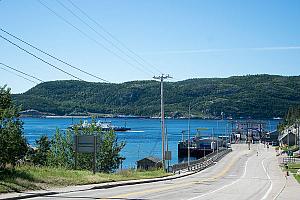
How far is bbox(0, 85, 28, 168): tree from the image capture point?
A: 77.4 ft

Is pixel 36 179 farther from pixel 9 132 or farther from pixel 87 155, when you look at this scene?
pixel 87 155

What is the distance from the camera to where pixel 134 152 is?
135 metres

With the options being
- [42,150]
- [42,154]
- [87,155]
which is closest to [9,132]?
[87,155]

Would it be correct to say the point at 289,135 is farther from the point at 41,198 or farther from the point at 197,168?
the point at 41,198

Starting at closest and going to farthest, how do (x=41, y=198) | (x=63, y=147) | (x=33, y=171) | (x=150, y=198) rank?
1. (x=41, y=198)
2. (x=150, y=198)
3. (x=33, y=171)
4. (x=63, y=147)

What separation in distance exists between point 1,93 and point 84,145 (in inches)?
379

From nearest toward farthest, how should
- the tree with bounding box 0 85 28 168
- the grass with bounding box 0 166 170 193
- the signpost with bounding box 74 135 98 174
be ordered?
1. the grass with bounding box 0 166 170 193
2. the tree with bounding box 0 85 28 168
3. the signpost with bounding box 74 135 98 174

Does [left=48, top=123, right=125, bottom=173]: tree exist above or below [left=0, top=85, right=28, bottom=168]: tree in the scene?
below

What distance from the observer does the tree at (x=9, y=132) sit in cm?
2359

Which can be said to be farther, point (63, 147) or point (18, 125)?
point (63, 147)

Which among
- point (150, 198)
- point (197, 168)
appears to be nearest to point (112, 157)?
point (197, 168)

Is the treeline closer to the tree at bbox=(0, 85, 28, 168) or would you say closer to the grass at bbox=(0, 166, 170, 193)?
the tree at bbox=(0, 85, 28, 168)

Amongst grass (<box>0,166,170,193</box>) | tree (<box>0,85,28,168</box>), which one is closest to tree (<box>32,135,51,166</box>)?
grass (<box>0,166,170,193</box>)

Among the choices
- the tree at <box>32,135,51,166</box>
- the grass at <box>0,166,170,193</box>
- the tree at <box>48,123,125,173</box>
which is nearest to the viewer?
the grass at <box>0,166,170,193</box>
